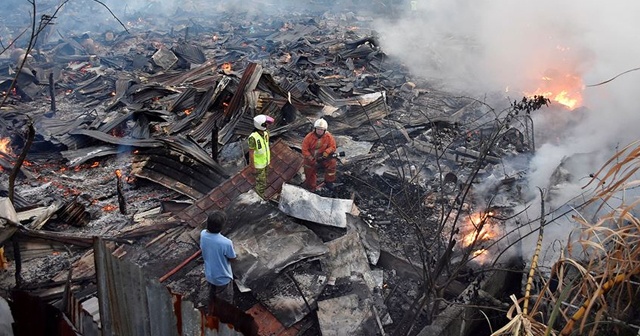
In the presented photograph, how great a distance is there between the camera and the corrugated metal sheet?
245 centimetres

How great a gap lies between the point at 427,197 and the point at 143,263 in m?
5.21

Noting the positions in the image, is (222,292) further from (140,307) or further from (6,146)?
(6,146)

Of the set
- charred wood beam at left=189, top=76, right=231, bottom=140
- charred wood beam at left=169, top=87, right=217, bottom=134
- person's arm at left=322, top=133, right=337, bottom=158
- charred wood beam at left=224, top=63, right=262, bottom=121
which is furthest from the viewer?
charred wood beam at left=169, top=87, right=217, bottom=134

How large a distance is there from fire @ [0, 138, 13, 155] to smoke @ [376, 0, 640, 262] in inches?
436

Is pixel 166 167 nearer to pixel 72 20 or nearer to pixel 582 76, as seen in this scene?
pixel 582 76

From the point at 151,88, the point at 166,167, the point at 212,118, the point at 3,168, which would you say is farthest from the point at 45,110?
the point at 166,167

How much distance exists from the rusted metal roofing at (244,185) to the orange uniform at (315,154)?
309 mm

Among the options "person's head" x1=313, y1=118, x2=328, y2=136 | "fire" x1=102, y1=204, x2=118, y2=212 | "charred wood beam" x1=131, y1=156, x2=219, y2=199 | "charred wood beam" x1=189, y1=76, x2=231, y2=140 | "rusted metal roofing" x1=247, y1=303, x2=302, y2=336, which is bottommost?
"rusted metal roofing" x1=247, y1=303, x2=302, y2=336

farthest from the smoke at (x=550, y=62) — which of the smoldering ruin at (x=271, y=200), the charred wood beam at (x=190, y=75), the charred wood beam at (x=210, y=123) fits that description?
the charred wood beam at (x=190, y=75)

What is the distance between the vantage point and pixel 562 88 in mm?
13656

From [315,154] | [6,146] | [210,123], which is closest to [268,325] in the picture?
[315,154]

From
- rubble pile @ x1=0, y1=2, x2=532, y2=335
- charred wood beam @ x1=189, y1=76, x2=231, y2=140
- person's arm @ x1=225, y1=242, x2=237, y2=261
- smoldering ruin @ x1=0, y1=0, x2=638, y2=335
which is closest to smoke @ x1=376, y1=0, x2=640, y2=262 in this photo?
smoldering ruin @ x1=0, y1=0, x2=638, y2=335

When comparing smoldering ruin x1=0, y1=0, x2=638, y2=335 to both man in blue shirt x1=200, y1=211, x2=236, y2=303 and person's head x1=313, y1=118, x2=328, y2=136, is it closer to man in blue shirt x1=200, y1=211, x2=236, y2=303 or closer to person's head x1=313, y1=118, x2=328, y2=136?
man in blue shirt x1=200, y1=211, x2=236, y2=303

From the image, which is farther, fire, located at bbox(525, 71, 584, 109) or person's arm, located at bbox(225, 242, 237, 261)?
fire, located at bbox(525, 71, 584, 109)
